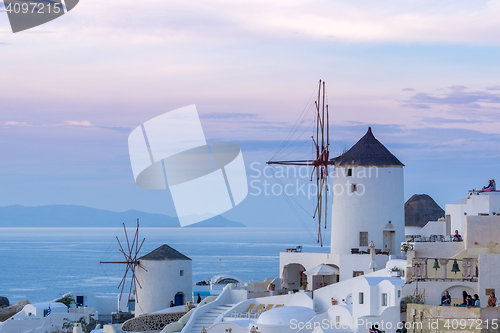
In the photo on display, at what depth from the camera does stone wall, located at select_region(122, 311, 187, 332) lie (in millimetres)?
31156

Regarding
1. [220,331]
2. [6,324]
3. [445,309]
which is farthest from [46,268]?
[445,309]

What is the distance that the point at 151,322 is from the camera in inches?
1235

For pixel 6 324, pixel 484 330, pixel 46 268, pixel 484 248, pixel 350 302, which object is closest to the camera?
pixel 484 330

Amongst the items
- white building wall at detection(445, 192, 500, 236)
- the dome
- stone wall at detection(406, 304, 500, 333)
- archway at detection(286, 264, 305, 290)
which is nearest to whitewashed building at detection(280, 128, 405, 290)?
archway at detection(286, 264, 305, 290)

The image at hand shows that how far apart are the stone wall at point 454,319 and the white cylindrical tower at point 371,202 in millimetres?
12918

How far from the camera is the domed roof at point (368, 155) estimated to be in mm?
33750

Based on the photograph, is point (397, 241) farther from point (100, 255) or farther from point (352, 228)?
point (100, 255)

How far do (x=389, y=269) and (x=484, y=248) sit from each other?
3382mm

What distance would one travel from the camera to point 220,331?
26859 mm

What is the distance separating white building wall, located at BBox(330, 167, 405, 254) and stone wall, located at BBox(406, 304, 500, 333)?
13.1 m

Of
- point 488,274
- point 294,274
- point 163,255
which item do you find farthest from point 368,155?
point 488,274

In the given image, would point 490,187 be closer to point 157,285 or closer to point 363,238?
point 363,238

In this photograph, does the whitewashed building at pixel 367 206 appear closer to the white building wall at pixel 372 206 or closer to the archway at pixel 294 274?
the white building wall at pixel 372 206
